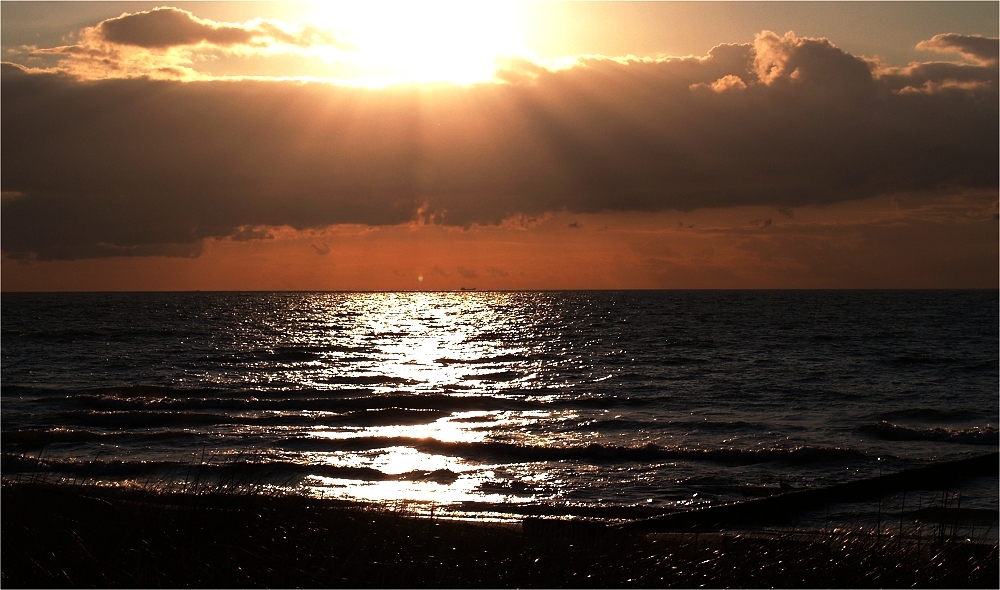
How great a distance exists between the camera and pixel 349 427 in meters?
22.8

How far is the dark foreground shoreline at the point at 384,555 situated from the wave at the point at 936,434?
1513 centimetres

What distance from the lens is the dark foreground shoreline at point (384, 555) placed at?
5617 millimetres

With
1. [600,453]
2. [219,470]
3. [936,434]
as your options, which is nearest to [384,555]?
[219,470]

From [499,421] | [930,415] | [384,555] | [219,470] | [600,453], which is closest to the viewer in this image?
[384,555]

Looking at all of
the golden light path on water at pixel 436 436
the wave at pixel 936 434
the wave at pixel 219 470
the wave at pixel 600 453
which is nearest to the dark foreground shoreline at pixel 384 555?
the golden light path on water at pixel 436 436

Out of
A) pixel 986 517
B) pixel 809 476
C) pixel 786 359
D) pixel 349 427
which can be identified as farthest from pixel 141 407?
pixel 786 359

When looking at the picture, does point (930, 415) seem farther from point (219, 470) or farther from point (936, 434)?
point (219, 470)

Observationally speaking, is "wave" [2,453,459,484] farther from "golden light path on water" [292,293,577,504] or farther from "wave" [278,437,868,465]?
"wave" [278,437,868,465]

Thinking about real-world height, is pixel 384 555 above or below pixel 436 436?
above

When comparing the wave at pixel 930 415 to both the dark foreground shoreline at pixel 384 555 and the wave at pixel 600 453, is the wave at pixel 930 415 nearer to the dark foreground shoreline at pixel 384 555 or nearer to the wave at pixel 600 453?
the wave at pixel 600 453

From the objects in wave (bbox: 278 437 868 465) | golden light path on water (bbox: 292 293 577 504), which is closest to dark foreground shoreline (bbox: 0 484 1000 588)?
golden light path on water (bbox: 292 293 577 504)

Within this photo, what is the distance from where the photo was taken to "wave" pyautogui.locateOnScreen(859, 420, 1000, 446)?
2131cm

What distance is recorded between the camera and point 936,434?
22031 mm

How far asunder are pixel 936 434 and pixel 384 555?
20.3m
